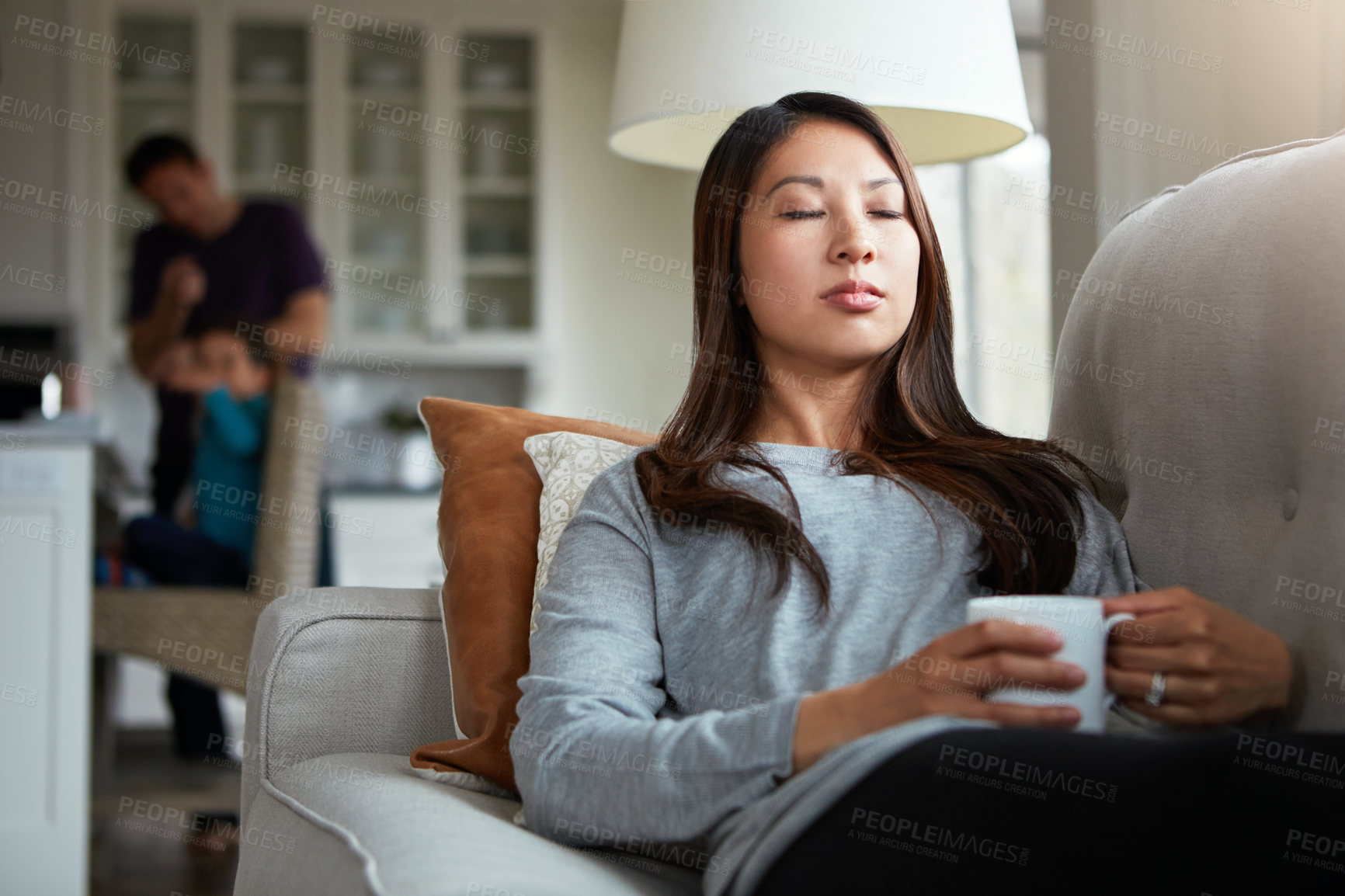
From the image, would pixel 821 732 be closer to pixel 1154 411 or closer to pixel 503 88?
pixel 1154 411

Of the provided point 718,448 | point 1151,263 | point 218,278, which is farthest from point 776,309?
point 218,278

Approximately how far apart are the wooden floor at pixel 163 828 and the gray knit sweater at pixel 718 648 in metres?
1.73

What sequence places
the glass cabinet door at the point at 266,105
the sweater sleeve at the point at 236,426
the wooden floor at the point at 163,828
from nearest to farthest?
the wooden floor at the point at 163,828, the sweater sleeve at the point at 236,426, the glass cabinet door at the point at 266,105

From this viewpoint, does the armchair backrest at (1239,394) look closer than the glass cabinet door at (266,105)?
Yes

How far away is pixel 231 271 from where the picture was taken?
13.5 ft

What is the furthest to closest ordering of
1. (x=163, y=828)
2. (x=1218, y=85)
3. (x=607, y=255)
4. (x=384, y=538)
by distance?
(x=607, y=255) < (x=384, y=538) < (x=163, y=828) < (x=1218, y=85)

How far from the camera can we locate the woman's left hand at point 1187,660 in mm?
806

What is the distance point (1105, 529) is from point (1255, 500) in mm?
136

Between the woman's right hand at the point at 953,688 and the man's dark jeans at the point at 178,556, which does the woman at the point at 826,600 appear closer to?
the woman's right hand at the point at 953,688

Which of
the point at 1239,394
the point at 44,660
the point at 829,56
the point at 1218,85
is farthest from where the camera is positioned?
the point at 44,660

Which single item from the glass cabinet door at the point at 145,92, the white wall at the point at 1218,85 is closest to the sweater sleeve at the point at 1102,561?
the white wall at the point at 1218,85

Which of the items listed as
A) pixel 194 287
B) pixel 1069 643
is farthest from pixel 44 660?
pixel 194 287

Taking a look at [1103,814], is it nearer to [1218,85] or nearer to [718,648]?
[718,648]

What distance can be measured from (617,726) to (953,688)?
240 millimetres
